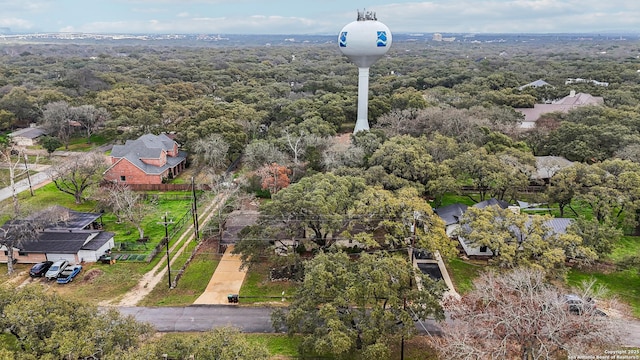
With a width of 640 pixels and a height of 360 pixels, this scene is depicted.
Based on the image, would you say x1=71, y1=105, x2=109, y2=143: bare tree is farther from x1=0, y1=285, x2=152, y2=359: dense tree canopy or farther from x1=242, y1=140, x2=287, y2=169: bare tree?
x1=0, y1=285, x2=152, y2=359: dense tree canopy

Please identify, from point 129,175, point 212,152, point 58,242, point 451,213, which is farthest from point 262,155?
point 58,242

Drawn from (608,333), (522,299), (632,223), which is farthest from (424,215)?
(632,223)

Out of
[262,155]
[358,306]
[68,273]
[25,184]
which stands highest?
[262,155]

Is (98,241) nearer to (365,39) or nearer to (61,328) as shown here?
(61,328)

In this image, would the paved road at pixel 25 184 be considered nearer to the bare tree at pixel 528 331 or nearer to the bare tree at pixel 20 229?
the bare tree at pixel 20 229

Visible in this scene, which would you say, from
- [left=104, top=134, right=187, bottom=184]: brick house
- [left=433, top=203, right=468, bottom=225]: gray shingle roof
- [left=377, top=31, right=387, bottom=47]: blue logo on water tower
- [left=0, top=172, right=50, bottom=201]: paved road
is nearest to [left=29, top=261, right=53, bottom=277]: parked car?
[left=104, top=134, right=187, bottom=184]: brick house

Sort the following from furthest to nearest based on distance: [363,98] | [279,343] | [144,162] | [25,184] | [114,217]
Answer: [363,98] → [144,162] → [25,184] → [114,217] → [279,343]
